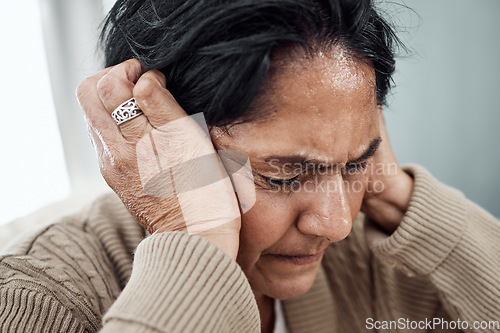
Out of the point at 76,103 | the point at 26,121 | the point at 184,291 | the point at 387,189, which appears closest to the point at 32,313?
the point at 184,291

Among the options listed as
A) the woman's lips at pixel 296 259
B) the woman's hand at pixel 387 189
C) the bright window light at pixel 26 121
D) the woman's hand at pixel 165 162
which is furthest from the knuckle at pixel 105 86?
the bright window light at pixel 26 121

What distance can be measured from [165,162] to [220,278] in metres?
0.25

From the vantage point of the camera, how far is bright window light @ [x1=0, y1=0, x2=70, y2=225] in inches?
61.8

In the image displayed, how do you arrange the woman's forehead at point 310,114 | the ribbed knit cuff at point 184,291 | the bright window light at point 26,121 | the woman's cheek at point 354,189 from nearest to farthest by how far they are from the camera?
the ribbed knit cuff at point 184,291 < the woman's forehead at point 310,114 < the woman's cheek at point 354,189 < the bright window light at point 26,121

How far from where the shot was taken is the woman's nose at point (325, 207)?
0.85 metres

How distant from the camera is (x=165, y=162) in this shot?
32.1 inches

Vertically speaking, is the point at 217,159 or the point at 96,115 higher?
the point at 96,115

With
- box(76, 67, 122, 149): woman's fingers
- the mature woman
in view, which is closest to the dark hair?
the mature woman

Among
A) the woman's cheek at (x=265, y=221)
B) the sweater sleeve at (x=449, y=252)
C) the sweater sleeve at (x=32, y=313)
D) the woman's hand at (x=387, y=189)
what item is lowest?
the sweater sleeve at (x=449, y=252)

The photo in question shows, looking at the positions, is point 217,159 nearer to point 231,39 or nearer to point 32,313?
point 231,39

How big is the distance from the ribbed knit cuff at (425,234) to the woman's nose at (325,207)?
34cm

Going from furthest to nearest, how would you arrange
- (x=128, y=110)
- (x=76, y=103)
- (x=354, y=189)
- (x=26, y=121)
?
(x=76, y=103) < (x=26, y=121) < (x=354, y=189) < (x=128, y=110)

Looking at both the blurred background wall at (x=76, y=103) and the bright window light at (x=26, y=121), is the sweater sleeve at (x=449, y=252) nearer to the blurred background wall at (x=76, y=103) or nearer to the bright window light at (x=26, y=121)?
the blurred background wall at (x=76, y=103)

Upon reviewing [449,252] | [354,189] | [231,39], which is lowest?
[449,252]
